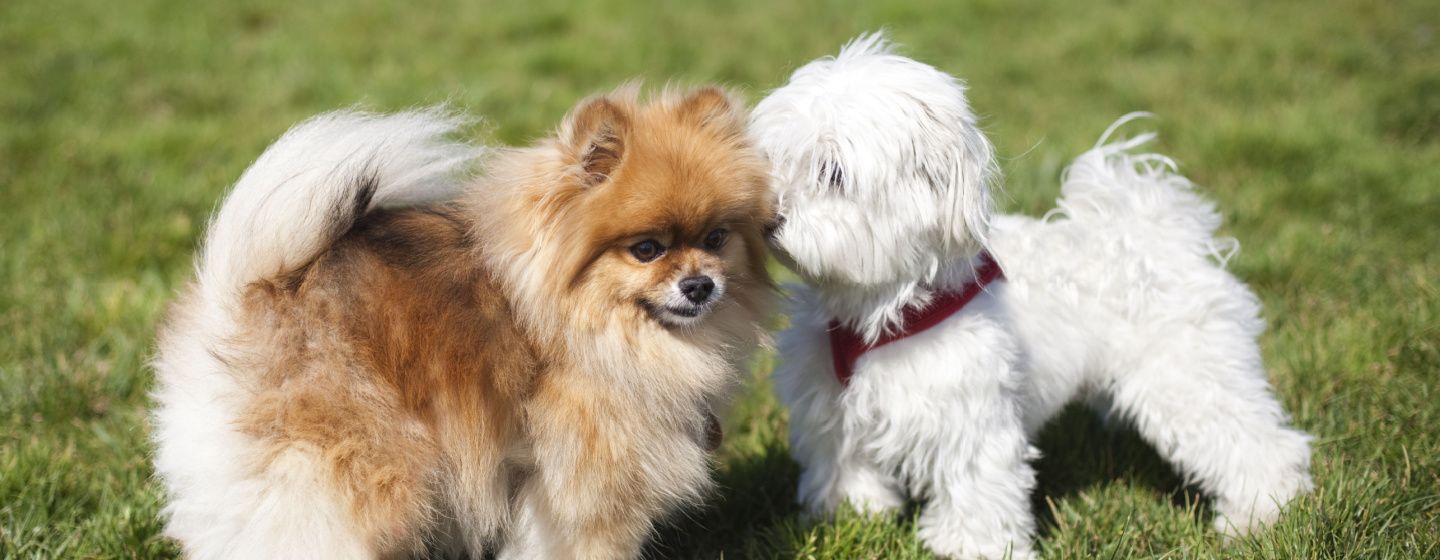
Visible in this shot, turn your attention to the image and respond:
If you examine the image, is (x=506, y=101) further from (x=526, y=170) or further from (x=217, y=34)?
(x=526, y=170)

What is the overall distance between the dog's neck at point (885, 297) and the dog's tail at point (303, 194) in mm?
1286

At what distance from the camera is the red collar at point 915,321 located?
8.79 feet

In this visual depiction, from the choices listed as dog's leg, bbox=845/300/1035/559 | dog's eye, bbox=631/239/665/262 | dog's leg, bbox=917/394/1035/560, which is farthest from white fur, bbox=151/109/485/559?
dog's leg, bbox=917/394/1035/560

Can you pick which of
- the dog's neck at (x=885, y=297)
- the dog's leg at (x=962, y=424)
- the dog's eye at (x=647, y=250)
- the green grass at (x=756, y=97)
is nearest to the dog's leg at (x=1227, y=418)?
the green grass at (x=756, y=97)

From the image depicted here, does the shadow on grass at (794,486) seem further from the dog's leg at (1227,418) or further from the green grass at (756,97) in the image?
the dog's leg at (1227,418)

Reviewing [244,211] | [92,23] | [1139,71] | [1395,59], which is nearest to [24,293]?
[244,211]

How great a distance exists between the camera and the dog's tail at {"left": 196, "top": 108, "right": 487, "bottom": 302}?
205cm

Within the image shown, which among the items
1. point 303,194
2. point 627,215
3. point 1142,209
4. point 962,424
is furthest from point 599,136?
point 1142,209

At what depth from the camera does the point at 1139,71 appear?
262 inches

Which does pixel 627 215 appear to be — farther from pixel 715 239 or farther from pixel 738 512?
pixel 738 512

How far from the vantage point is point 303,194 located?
6.77ft

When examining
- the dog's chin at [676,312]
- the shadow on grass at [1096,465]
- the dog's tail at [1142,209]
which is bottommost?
the shadow on grass at [1096,465]

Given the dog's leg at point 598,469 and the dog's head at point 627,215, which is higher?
the dog's head at point 627,215

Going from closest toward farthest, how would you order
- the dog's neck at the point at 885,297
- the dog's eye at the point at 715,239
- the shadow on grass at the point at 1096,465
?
the dog's eye at the point at 715,239
the dog's neck at the point at 885,297
the shadow on grass at the point at 1096,465
